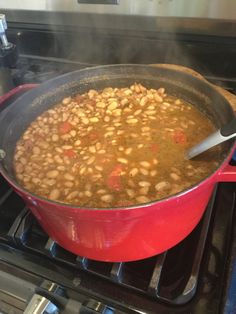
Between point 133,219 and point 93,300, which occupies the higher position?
point 133,219

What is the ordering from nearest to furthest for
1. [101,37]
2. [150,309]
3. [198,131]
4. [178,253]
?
[150,309]
[178,253]
[198,131]
[101,37]

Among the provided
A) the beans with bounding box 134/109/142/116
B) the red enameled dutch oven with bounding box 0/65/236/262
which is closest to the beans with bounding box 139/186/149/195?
the red enameled dutch oven with bounding box 0/65/236/262

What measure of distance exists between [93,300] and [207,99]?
0.66 metres

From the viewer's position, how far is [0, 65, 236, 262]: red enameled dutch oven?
2.28 feet

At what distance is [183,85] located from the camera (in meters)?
1.12

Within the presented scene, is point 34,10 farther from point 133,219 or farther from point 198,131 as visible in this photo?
point 133,219

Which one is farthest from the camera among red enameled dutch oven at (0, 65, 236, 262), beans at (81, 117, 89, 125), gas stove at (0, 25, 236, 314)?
beans at (81, 117, 89, 125)

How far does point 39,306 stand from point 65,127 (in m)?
0.56

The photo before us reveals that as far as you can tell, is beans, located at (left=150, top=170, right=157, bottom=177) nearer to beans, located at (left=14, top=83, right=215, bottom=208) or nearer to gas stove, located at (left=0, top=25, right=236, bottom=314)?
beans, located at (left=14, top=83, right=215, bottom=208)

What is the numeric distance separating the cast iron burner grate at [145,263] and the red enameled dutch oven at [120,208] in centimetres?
5

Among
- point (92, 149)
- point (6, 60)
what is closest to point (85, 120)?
point (92, 149)

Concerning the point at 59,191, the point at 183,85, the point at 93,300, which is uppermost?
the point at 183,85

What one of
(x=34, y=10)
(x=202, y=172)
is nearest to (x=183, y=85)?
(x=202, y=172)

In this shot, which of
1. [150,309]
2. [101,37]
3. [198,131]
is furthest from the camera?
[101,37]
